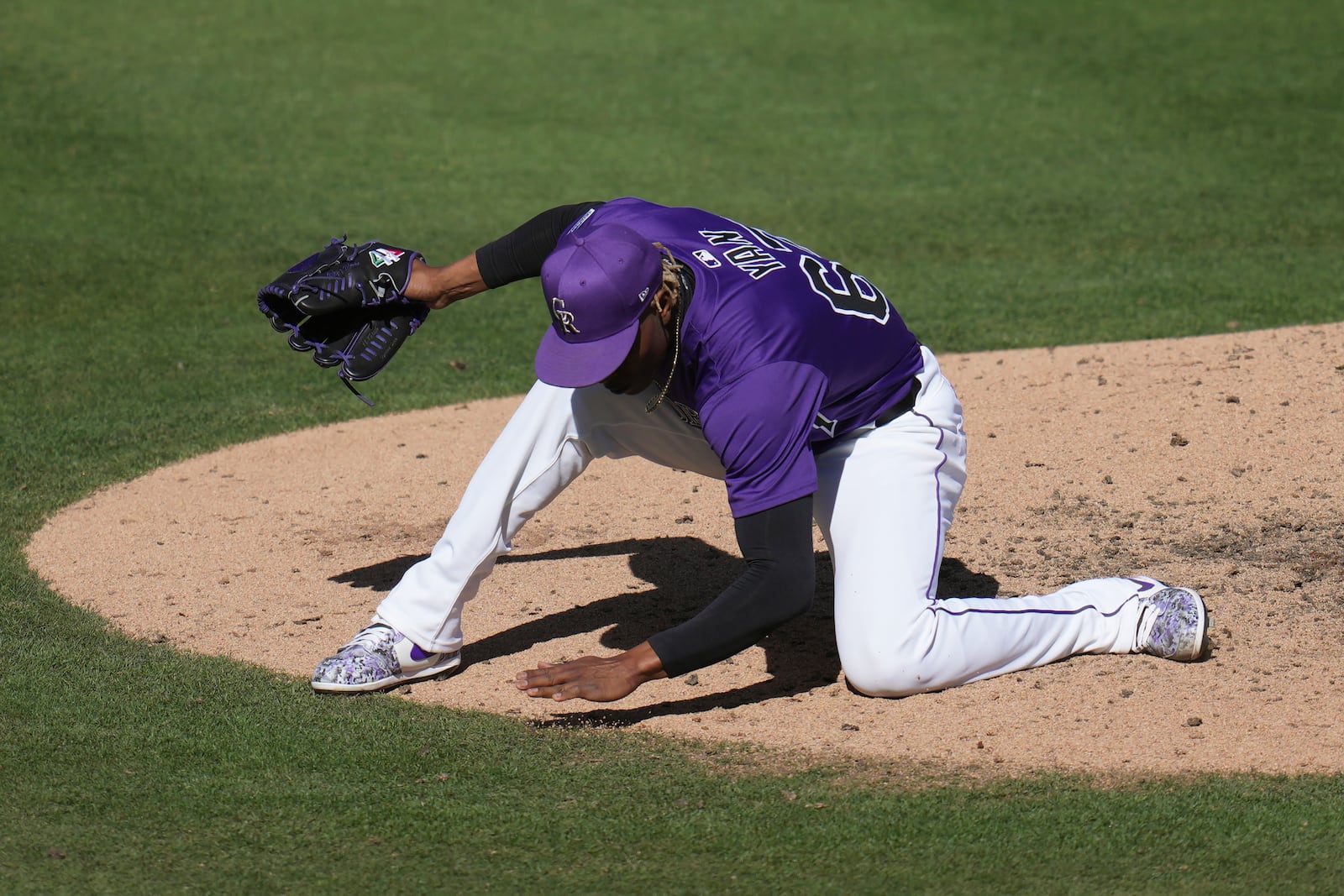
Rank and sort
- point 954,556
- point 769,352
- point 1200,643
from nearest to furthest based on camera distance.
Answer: point 769,352, point 1200,643, point 954,556

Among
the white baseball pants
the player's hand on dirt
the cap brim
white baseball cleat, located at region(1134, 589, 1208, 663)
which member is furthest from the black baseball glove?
white baseball cleat, located at region(1134, 589, 1208, 663)

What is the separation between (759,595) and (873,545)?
1.85 feet

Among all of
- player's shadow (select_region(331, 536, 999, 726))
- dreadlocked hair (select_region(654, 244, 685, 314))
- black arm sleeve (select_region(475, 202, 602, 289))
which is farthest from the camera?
black arm sleeve (select_region(475, 202, 602, 289))

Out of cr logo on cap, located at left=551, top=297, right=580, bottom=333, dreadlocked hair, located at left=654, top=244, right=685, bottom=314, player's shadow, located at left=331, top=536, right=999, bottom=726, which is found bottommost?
player's shadow, located at left=331, top=536, right=999, bottom=726

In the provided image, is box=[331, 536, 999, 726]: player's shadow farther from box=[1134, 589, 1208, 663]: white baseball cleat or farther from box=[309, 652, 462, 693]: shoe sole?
box=[1134, 589, 1208, 663]: white baseball cleat

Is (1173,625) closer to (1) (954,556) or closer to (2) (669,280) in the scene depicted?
(1) (954,556)

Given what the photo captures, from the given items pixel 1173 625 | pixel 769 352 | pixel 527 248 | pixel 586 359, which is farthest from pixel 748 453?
pixel 1173 625

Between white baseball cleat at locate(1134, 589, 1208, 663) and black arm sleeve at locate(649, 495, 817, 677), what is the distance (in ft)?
4.20

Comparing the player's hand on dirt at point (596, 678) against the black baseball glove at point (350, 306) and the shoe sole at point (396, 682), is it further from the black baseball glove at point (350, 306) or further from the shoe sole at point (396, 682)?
the black baseball glove at point (350, 306)

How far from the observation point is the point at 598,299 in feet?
12.6

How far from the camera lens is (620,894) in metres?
3.41

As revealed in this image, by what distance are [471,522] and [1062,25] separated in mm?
14118

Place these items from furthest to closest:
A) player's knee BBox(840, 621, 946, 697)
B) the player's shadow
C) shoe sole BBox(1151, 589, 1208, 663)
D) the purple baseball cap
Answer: the player's shadow < shoe sole BBox(1151, 589, 1208, 663) < player's knee BBox(840, 621, 946, 697) < the purple baseball cap

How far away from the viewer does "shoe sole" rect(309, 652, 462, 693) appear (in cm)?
452
